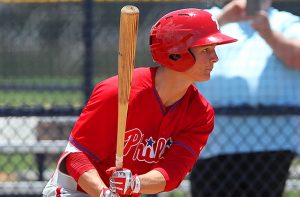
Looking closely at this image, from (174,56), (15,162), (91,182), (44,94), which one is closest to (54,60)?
(44,94)

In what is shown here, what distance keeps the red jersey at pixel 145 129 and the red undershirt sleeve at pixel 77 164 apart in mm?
39

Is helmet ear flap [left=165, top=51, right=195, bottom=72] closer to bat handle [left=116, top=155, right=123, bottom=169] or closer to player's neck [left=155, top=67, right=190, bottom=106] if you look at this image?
player's neck [left=155, top=67, right=190, bottom=106]

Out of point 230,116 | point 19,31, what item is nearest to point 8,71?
point 19,31

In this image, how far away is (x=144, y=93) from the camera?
3.65 meters

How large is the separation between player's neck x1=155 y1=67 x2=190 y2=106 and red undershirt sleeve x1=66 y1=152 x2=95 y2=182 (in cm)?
41

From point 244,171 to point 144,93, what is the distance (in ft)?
5.54

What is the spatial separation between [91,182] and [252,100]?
1.86 metres

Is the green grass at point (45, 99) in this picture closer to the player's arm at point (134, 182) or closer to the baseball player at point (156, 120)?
the baseball player at point (156, 120)

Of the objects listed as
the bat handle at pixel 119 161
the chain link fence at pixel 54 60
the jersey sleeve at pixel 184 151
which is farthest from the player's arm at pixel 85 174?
the chain link fence at pixel 54 60

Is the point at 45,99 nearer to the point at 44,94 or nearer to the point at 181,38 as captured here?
the point at 44,94

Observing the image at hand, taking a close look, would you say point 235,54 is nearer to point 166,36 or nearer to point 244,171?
point 244,171

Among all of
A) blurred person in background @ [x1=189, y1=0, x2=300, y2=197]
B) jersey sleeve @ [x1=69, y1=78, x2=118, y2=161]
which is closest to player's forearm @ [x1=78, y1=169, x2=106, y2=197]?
jersey sleeve @ [x1=69, y1=78, x2=118, y2=161]

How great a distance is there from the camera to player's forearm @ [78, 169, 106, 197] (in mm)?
3447

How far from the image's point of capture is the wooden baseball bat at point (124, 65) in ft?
10.8
